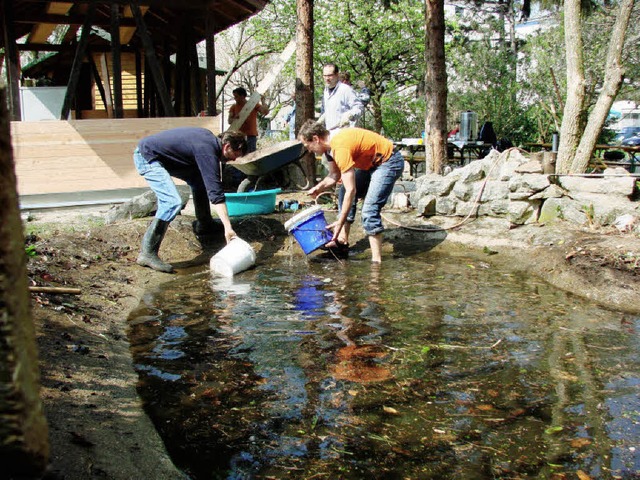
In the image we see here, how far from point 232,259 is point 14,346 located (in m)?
5.56

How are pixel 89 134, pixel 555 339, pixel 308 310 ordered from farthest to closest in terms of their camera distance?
pixel 89 134 → pixel 308 310 → pixel 555 339

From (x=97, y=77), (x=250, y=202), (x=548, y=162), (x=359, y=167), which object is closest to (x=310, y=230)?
(x=359, y=167)

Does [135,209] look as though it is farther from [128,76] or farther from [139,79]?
[128,76]

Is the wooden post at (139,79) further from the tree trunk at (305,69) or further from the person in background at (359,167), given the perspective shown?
the person in background at (359,167)

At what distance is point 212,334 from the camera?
16.3 feet

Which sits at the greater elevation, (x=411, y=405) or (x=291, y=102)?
(x=291, y=102)

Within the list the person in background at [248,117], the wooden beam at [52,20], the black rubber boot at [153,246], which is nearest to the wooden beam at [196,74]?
the wooden beam at [52,20]

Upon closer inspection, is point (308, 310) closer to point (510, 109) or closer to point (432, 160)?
point (432, 160)

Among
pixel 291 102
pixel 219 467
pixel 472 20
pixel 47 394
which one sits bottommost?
pixel 219 467

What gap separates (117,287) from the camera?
245 inches

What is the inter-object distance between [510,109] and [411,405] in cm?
2017

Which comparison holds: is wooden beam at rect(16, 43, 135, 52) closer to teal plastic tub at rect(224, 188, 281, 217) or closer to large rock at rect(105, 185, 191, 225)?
large rock at rect(105, 185, 191, 225)

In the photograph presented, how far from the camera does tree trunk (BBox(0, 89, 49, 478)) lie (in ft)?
4.58

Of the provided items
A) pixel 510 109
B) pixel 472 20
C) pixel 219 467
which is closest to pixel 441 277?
pixel 219 467
